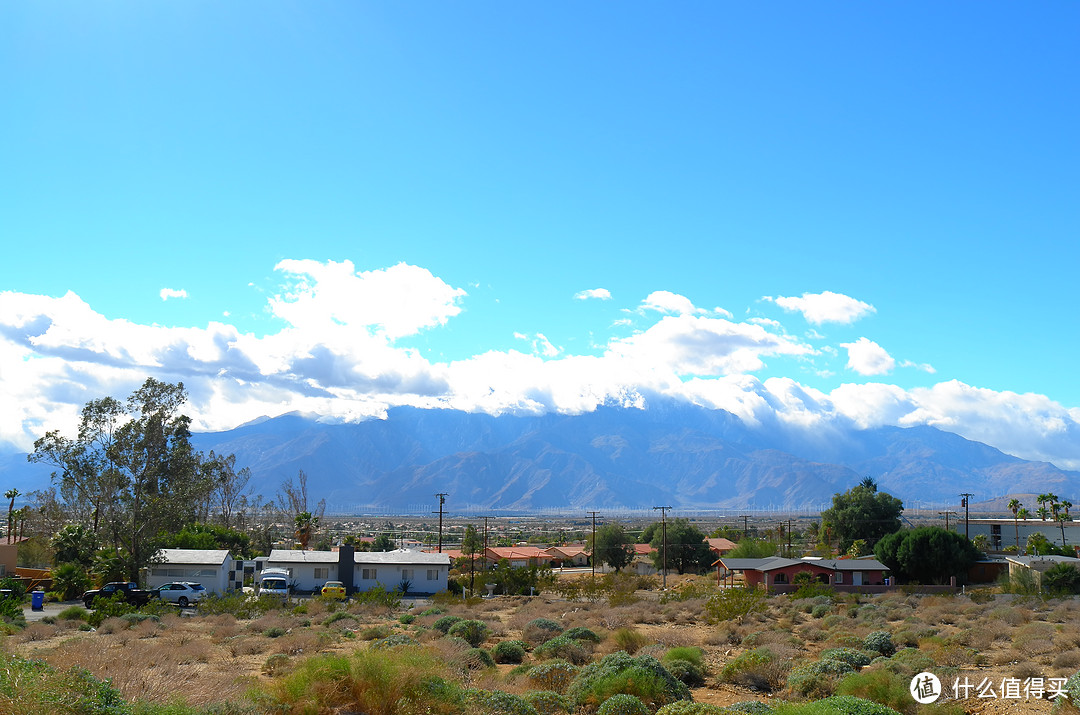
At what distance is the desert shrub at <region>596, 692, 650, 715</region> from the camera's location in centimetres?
1480

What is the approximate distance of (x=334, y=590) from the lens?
167 feet

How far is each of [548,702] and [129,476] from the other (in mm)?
48016

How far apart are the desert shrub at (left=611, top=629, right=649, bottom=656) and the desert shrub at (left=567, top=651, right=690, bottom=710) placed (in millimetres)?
6869

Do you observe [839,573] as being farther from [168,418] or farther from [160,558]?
[168,418]

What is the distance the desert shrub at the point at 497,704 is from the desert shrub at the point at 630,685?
1.83 meters

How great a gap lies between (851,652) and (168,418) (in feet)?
172

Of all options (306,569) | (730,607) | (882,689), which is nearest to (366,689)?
(882,689)

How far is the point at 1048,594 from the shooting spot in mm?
47094

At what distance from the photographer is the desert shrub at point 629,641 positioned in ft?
79.7

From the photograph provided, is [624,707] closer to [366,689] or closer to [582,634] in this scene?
[366,689]

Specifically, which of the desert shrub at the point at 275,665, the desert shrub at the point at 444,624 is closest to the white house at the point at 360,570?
the desert shrub at the point at 444,624

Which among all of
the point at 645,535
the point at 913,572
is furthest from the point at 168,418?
the point at 645,535

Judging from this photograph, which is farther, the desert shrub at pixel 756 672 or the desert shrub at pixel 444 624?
the desert shrub at pixel 444 624

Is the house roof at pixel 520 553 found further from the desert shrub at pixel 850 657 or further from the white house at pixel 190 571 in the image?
the desert shrub at pixel 850 657
